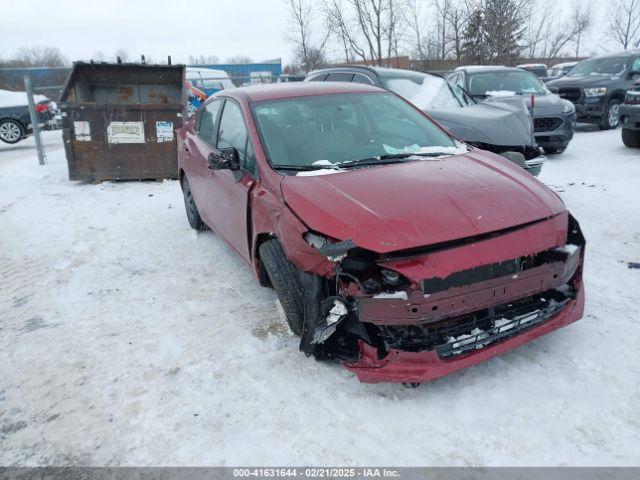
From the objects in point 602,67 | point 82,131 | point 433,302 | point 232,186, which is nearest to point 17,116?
point 82,131

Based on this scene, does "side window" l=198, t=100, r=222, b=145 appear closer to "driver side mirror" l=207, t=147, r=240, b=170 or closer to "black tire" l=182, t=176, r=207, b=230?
"black tire" l=182, t=176, r=207, b=230

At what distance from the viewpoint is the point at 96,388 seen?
3.04 meters

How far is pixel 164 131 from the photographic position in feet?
27.9

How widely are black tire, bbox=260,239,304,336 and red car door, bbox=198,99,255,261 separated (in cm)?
60

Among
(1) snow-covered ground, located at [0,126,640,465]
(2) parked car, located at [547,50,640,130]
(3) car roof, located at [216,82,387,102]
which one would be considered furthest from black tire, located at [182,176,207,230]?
(2) parked car, located at [547,50,640,130]

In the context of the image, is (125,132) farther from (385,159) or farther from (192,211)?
(385,159)

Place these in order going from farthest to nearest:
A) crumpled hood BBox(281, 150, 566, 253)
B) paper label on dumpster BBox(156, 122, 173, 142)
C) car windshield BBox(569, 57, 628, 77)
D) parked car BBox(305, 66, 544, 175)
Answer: car windshield BBox(569, 57, 628, 77) → paper label on dumpster BBox(156, 122, 173, 142) → parked car BBox(305, 66, 544, 175) → crumpled hood BBox(281, 150, 566, 253)

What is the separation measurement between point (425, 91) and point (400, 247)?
5.68 metres

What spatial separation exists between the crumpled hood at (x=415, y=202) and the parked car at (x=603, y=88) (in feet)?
32.1

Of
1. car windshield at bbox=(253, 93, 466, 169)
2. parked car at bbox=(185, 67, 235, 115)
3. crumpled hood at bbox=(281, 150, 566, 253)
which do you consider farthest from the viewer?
parked car at bbox=(185, 67, 235, 115)

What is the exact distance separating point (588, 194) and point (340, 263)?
494 cm

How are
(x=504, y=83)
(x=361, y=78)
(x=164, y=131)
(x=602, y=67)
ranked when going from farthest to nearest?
(x=602, y=67)
(x=504, y=83)
(x=164, y=131)
(x=361, y=78)

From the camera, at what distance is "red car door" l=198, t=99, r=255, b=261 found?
3.77 meters

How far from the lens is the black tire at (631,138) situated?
902cm
